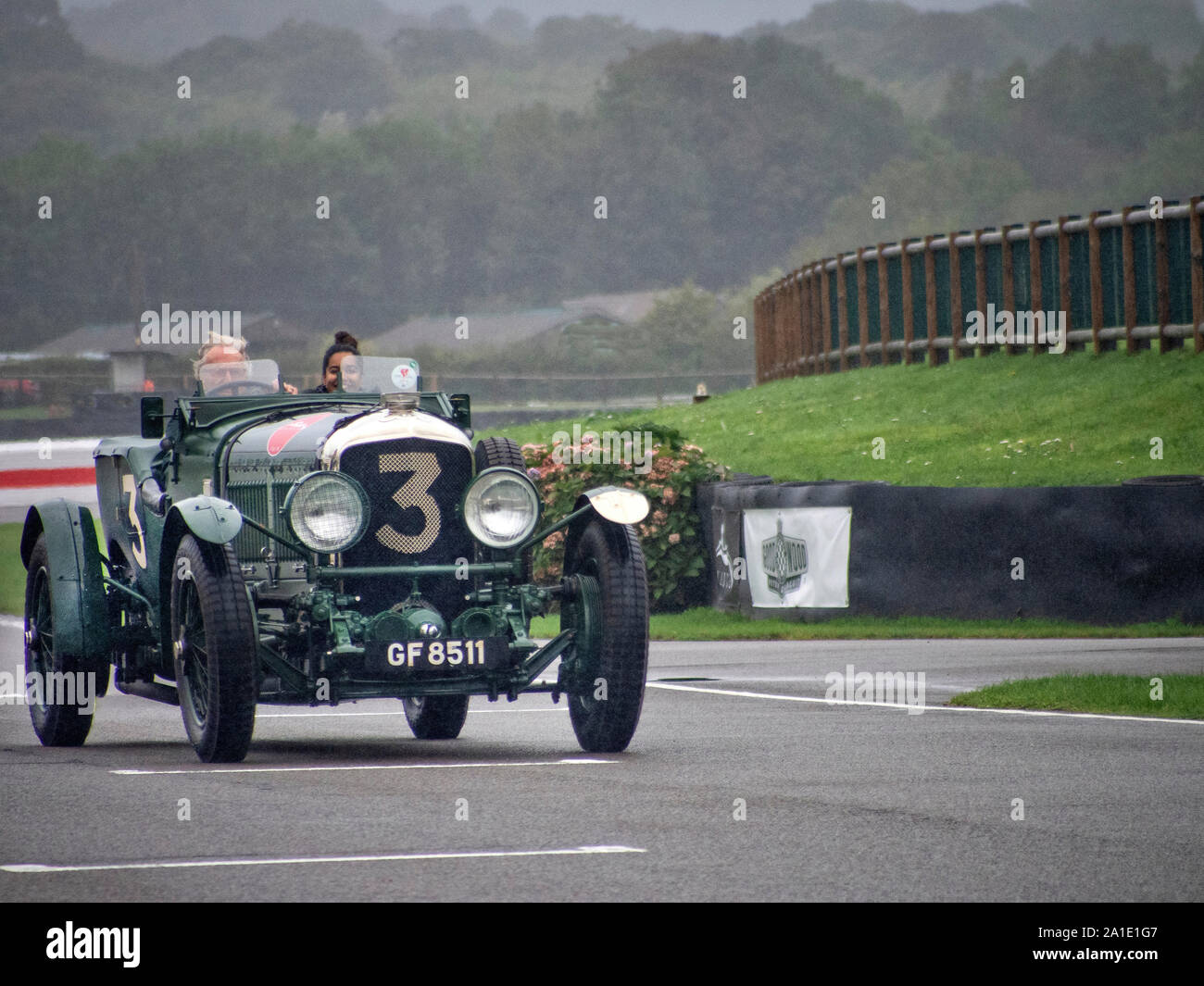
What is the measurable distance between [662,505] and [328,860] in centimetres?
1524

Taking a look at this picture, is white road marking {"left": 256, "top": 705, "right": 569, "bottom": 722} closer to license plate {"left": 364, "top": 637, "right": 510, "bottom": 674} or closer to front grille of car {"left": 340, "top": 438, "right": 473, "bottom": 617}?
front grille of car {"left": 340, "top": 438, "right": 473, "bottom": 617}

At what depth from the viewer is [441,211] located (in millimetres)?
139375

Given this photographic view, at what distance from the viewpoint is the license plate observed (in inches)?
389

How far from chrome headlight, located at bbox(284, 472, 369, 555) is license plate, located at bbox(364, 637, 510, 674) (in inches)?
24.0

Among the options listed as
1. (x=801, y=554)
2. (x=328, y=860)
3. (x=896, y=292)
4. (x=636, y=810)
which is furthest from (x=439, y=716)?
(x=896, y=292)

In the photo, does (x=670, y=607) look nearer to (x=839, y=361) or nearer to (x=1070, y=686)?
(x=1070, y=686)

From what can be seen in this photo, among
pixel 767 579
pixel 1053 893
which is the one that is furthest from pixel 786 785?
pixel 767 579

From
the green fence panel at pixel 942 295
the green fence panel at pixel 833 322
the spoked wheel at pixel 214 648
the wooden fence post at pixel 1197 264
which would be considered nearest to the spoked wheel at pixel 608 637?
the spoked wheel at pixel 214 648

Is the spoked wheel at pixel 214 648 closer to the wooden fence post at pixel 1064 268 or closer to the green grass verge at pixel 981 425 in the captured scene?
the green grass verge at pixel 981 425

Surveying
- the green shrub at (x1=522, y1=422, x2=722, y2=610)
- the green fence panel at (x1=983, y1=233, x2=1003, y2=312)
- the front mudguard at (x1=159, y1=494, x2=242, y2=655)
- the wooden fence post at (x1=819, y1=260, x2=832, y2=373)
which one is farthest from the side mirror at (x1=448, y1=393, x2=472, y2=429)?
the wooden fence post at (x1=819, y1=260, x2=832, y2=373)

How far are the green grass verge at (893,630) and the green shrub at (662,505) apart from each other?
4.54 feet

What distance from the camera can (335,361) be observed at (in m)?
12.5

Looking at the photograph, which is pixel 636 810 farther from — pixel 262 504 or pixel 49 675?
pixel 49 675

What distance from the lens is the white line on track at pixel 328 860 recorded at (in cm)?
727
